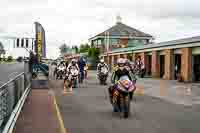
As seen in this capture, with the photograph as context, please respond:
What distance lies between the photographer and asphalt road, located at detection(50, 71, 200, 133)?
8.82 metres

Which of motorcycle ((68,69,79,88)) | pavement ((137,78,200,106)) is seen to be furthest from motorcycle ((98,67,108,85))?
motorcycle ((68,69,79,88))

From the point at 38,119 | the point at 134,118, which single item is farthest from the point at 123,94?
the point at 38,119

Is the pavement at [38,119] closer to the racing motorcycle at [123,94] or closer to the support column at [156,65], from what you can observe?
the racing motorcycle at [123,94]

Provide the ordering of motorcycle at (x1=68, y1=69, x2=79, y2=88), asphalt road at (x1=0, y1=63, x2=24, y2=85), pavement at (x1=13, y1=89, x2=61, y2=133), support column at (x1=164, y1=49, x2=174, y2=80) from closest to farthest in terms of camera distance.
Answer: pavement at (x1=13, y1=89, x2=61, y2=133) → motorcycle at (x1=68, y1=69, x2=79, y2=88) → asphalt road at (x1=0, y1=63, x2=24, y2=85) → support column at (x1=164, y1=49, x2=174, y2=80)

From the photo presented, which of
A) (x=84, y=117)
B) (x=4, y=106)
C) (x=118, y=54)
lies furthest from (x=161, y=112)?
(x=118, y=54)

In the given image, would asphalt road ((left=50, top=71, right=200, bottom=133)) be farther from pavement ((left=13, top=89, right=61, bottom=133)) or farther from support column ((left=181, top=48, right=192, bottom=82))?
support column ((left=181, top=48, right=192, bottom=82))

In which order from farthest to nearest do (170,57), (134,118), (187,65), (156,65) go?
1. (156,65)
2. (170,57)
3. (187,65)
4. (134,118)

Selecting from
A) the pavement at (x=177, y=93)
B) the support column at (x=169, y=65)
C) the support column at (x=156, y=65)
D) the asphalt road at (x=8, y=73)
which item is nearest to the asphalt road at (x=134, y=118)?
the pavement at (x=177, y=93)

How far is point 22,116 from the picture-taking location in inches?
424

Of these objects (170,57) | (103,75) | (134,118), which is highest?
(170,57)

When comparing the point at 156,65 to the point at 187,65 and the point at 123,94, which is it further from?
the point at 123,94

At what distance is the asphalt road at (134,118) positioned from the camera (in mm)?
8820

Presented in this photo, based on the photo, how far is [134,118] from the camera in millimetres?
10438

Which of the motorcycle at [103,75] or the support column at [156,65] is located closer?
the motorcycle at [103,75]
